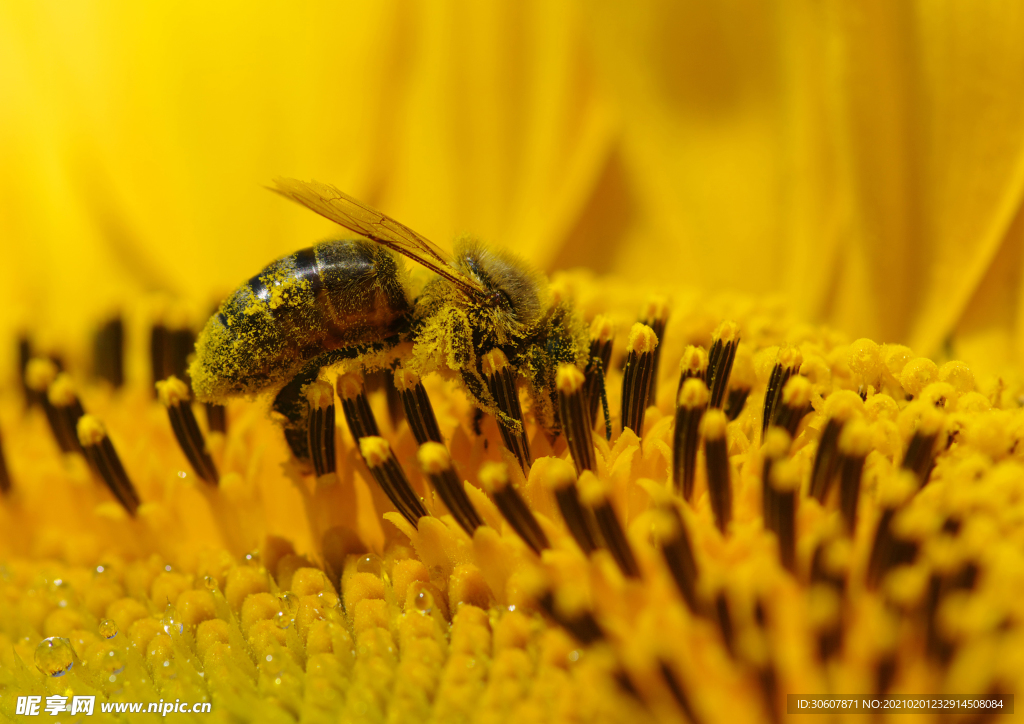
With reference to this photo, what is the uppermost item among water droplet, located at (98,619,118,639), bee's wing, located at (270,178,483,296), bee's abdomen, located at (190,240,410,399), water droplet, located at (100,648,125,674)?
bee's wing, located at (270,178,483,296)

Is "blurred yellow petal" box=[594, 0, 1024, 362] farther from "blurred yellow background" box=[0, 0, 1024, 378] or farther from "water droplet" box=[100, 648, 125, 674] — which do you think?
"water droplet" box=[100, 648, 125, 674]

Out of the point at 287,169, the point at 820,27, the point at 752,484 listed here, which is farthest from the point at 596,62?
the point at 752,484

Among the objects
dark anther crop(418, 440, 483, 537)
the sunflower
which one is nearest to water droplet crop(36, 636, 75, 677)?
the sunflower

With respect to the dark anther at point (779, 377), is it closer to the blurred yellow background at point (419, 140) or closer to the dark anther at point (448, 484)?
the dark anther at point (448, 484)

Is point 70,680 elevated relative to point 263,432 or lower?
lower

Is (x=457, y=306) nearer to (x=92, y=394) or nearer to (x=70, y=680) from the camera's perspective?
(x=70, y=680)

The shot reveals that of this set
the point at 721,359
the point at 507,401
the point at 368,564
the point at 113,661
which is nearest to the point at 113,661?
the point at 113,661

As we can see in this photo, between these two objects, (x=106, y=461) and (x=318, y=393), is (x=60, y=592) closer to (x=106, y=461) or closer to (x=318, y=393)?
(x=106, y=461)
